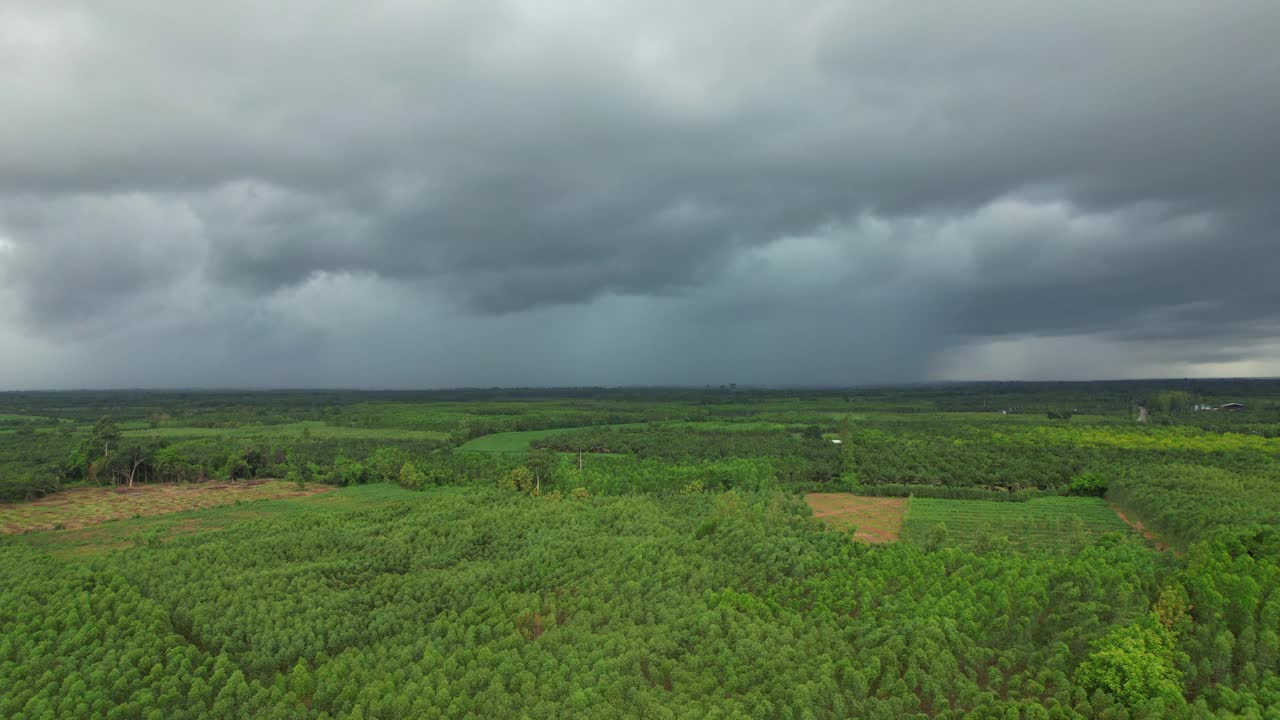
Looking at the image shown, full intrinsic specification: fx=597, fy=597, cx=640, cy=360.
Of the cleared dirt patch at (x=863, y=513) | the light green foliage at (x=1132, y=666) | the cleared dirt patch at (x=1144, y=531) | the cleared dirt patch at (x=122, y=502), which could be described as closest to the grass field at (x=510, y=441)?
the cleared dirt patch at (x=122, y=502)

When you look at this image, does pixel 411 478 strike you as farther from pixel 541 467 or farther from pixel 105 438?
pixel 105 438

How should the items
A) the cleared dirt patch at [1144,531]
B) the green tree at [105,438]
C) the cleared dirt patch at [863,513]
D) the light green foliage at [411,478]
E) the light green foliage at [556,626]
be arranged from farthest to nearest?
the green tree at [105,438], the light green foliage at [411,478], the cleared dirt patch at [863,513], the cleared dirt patch at [1144,531], the light green foliage at [556,626]

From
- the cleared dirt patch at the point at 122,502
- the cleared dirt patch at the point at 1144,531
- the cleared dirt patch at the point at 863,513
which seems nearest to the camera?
the cleared dirt patch at the point at 1144,531

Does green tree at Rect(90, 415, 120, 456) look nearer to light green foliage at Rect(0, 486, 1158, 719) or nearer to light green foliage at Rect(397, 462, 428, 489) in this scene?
light green foliage at Rect(397, 462, 428, 489)

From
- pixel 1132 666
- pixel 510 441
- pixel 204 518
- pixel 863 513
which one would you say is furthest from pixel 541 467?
pixel 1132 666

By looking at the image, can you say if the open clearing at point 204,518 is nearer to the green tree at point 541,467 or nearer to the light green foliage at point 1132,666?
the green tree at point 541,467
